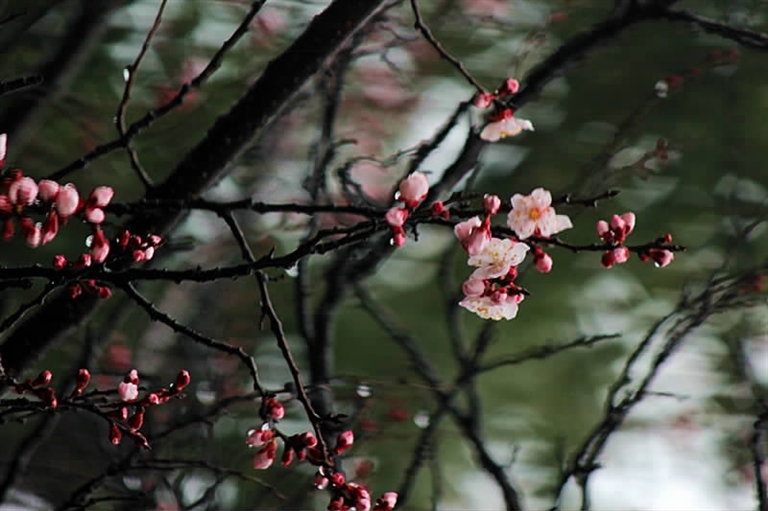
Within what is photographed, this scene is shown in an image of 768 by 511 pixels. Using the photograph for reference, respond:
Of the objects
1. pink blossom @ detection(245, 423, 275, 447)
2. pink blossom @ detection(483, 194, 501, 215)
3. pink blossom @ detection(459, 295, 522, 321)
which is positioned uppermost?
pink blossom @ detection(483, 194, 501, 215)

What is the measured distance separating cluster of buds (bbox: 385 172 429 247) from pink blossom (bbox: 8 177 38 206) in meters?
0.17

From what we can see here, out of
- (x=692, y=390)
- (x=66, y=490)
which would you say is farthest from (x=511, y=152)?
(x=66, y=490)

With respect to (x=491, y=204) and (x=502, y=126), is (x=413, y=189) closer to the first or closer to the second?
(x=491, y=204)

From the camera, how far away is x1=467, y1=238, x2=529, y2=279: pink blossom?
1.62 ft

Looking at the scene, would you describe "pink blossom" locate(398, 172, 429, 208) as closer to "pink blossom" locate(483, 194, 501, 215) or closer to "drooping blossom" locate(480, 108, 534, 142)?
"pink blossom" locate(483, 194, 501, 215)

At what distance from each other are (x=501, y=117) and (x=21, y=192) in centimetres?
34

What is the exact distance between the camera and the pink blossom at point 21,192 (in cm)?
41

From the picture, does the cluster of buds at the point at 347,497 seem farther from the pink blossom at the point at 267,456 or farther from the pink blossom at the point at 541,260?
the pink blossom at the point at 541,260

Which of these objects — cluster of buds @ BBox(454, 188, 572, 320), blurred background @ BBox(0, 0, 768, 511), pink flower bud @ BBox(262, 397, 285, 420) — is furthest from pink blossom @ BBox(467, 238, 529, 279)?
blurred background @ BBox(0, 0, 768, 511)

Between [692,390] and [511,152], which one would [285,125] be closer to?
[511,152]

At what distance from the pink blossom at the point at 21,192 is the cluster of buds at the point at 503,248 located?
0.69ft

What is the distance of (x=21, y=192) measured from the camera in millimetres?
409

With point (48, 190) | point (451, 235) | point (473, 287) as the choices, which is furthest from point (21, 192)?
point (451, 235)

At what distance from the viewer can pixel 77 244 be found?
1.12 meters
